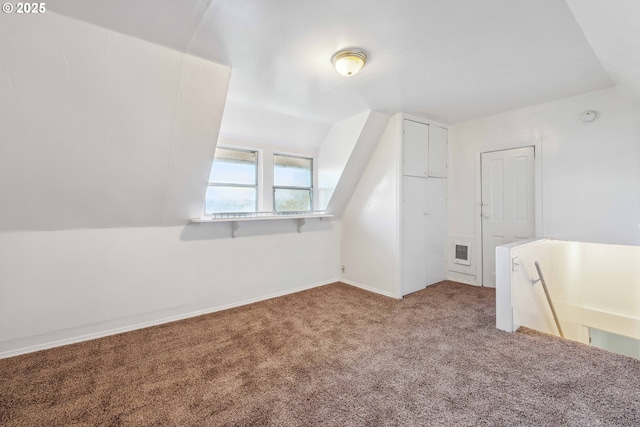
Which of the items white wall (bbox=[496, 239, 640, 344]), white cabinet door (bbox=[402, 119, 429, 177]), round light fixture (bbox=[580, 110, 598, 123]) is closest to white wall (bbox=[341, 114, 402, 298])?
white cabinet door (bbox=[402, 119, 429, 177])

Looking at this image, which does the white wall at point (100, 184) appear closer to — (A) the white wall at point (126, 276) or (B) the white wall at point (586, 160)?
(A) the white wall at point (126, 276)

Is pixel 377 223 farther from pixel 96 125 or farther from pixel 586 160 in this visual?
→ pixel 96 125

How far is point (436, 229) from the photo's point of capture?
399 centimetres

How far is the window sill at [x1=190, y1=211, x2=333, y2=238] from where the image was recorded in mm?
2910

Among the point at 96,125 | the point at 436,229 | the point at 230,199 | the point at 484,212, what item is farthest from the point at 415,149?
the point at 96,125

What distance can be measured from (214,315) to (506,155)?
165 inches

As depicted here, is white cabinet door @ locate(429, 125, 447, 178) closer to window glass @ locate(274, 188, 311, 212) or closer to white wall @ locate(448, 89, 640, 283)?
white wall @ locate(448, 89, 640, 283)

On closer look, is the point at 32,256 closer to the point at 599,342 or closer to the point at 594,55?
the point at 594,55

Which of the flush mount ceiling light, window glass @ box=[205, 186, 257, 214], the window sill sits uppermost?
the flush mount ceiling light

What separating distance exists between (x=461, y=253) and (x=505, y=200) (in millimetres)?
966

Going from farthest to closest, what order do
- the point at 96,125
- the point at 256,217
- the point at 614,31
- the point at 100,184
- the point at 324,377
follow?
1. the point at 256,217
2. the point at 100,184
3. the point at 96,125
4. the point at 324,377
5. the point at 614,31

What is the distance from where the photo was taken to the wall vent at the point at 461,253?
3.96 metres

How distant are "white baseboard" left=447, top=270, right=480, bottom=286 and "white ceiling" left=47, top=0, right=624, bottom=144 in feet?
7.91

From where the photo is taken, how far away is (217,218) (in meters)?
2.91
